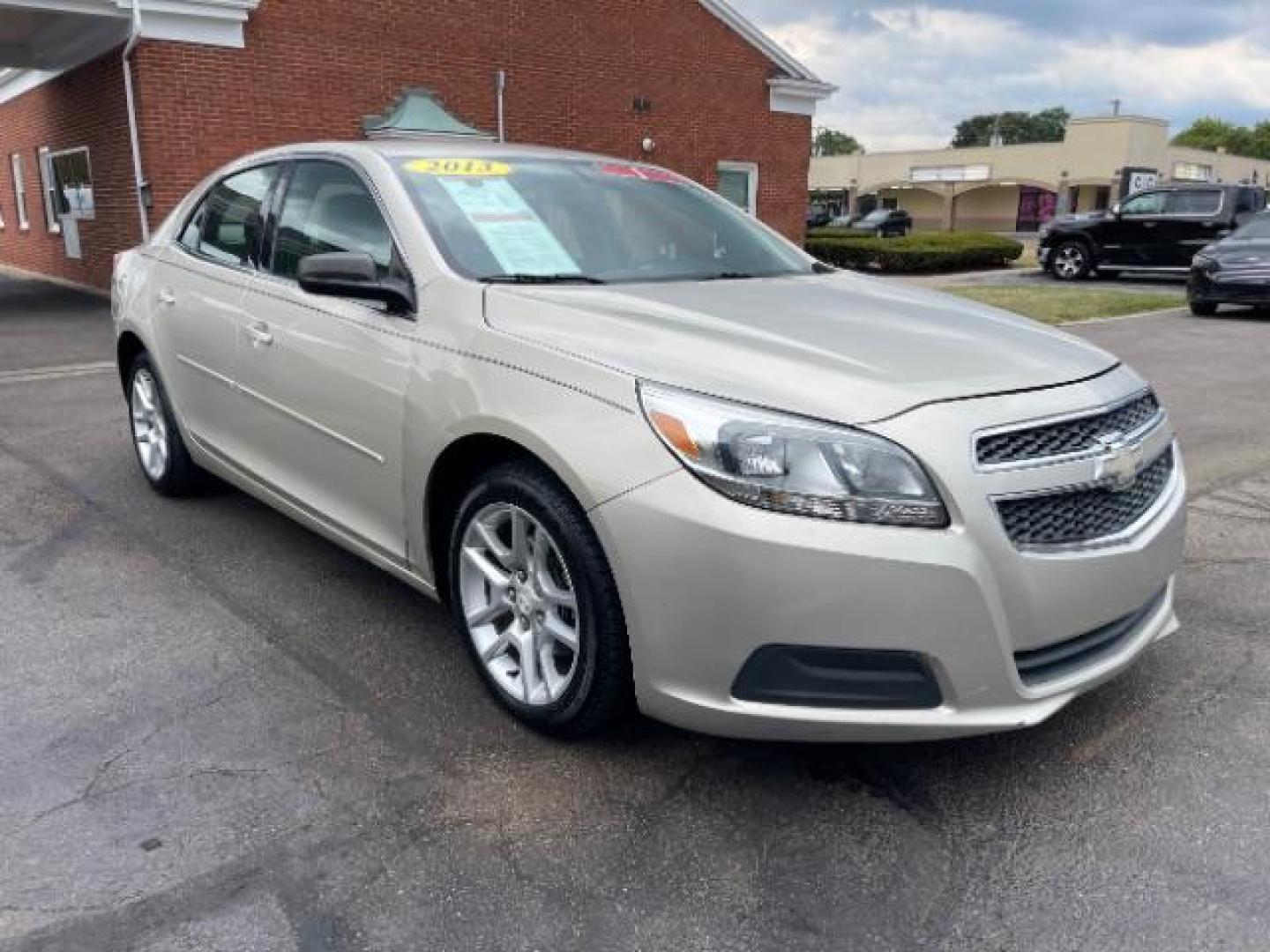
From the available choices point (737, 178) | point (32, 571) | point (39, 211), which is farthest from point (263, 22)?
point (32, 571)

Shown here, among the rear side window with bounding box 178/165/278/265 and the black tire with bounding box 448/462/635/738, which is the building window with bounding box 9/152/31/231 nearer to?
the rear side window with bounding box 178/165/278/265

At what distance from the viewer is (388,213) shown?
3.34 metres

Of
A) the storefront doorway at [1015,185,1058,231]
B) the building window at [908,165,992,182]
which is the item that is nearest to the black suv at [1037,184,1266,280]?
the storefront doorway at [1015,185,1058,231]

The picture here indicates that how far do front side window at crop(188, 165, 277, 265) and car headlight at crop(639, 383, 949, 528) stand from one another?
2.53 m

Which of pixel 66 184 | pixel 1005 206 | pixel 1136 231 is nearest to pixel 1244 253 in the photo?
pixel 1136 231

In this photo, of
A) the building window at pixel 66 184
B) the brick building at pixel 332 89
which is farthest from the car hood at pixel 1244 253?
the building window at pixel 66 184

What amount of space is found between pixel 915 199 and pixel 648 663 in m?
68.4

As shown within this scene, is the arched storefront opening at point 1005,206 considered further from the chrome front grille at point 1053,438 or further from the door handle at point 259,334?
the chrome front grille at point 1053,438

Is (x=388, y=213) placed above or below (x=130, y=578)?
above

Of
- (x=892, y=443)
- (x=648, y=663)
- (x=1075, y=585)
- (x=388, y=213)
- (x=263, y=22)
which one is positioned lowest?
(x=648, y=663)

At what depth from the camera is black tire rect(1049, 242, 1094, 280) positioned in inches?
787

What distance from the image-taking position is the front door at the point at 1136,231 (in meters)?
19.1

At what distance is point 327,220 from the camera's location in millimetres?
3705

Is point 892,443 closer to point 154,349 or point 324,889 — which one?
point 324,889
